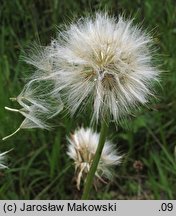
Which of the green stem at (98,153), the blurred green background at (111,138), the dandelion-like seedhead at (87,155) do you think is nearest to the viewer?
the green stem at (98,153)

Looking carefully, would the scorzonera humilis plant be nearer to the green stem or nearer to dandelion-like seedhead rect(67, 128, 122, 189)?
the green stem

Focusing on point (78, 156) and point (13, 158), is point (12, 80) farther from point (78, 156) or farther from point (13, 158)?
point (78, 156)

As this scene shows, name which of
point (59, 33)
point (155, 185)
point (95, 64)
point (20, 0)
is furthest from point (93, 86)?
point (20, 0)

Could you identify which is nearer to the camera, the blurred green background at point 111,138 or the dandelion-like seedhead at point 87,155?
the dandelion-like seedhead at point 87,155

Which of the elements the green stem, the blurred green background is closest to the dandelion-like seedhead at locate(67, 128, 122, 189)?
the green stem

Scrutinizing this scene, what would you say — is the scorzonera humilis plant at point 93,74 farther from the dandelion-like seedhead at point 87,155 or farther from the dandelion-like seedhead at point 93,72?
the dandelion-like seedhead at point 87,155

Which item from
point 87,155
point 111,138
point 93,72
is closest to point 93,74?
point 93,72

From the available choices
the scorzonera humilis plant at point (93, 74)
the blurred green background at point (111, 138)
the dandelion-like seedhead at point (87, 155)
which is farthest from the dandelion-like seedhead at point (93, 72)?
the blurred green background at point (111, 138)

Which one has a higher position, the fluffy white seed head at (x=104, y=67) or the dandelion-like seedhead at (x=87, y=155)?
the fluffy white seed head at (x=104, y=67)
